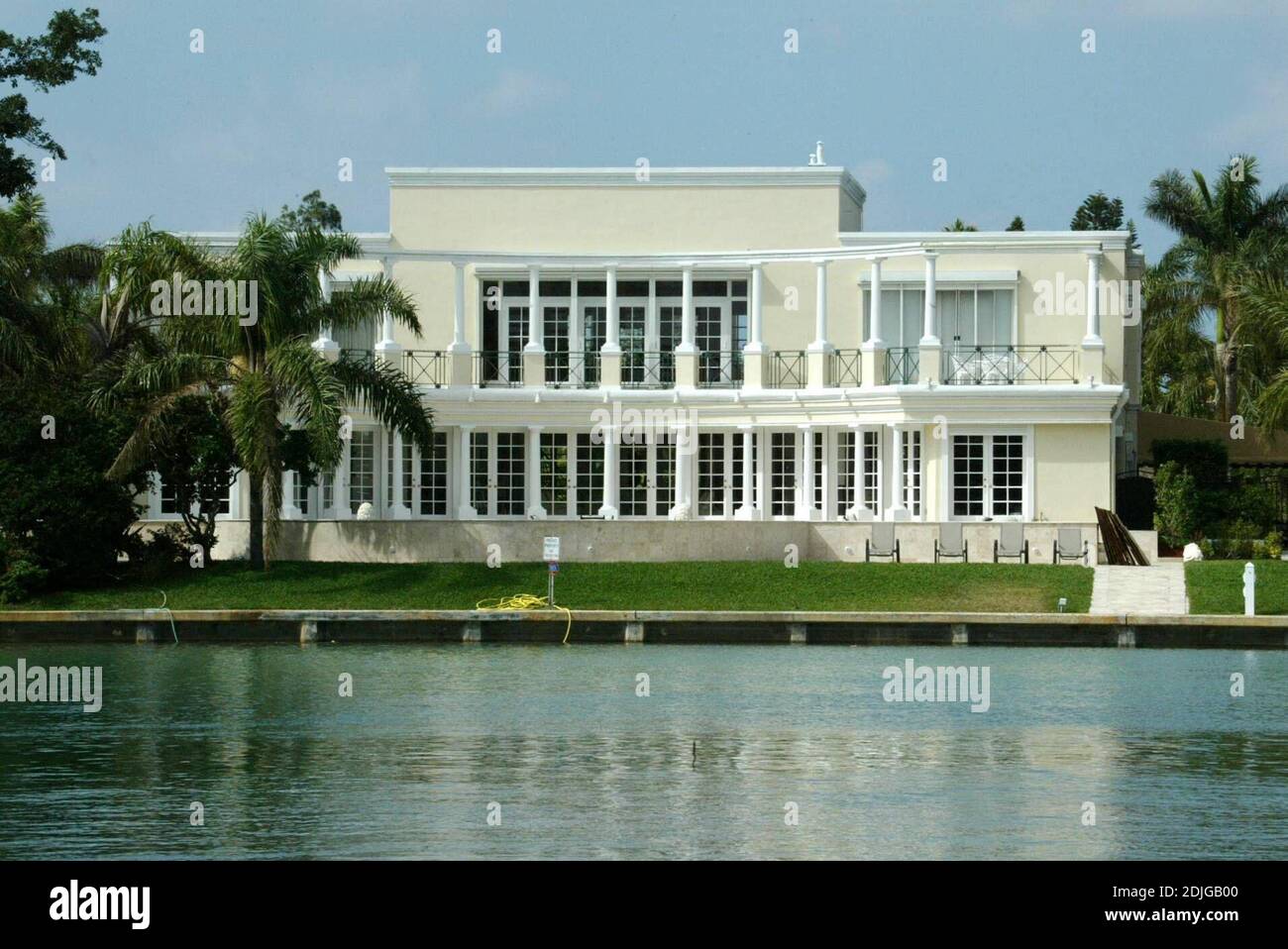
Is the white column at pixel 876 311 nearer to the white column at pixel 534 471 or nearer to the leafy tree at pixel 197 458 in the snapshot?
the white column at pixel 534 471

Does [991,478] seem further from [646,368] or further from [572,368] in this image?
[572,368]

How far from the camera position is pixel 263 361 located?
41.3m

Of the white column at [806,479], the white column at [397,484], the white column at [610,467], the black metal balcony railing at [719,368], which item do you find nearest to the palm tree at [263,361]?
the white column at [397,484]

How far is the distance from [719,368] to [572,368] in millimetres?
3508

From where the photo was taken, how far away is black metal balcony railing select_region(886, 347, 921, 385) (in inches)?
1828

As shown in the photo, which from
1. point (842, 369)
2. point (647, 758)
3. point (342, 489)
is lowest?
point (647, 758)

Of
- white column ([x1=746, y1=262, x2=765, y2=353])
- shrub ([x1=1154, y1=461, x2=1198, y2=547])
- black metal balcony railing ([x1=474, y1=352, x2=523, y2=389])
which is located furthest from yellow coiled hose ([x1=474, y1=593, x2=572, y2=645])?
shrub ([x1=1154, y1=461, x2=1198, y2=547])

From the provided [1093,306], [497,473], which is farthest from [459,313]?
[1093,306]

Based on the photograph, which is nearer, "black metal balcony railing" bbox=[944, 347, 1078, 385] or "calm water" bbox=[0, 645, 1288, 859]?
"calm water" bbox=[0, 645, 1288, 859]

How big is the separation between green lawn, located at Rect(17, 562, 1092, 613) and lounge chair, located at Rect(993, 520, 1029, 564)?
153 cm

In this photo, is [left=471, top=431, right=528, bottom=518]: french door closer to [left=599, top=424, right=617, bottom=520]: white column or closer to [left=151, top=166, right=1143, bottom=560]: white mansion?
[left=151, top=166, right=1143, bottom=560]: white mansion

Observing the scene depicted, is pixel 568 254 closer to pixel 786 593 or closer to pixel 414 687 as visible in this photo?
pixel 786 593

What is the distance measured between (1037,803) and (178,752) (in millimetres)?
9936

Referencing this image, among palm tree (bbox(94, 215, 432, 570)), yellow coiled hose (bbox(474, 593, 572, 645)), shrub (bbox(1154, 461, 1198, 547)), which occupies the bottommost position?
yellow coiled hose (bbox(474, 593, 572, 645))
